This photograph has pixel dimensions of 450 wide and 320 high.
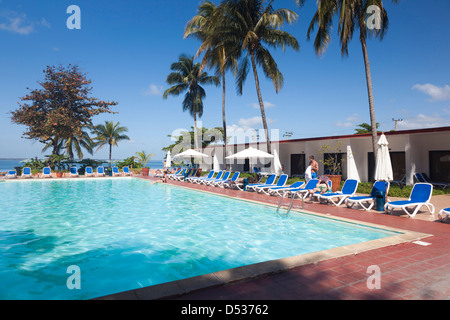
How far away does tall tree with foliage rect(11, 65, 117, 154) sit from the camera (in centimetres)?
2600

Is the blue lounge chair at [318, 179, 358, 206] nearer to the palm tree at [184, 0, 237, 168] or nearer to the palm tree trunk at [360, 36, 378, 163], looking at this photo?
the palm tree trunk at [360, 36, 378, 163]

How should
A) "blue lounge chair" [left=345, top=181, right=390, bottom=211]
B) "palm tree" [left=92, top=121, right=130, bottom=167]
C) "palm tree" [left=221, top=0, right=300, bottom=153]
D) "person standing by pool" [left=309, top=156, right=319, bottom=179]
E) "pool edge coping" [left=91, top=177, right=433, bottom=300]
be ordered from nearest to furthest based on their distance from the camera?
"pool edge coping" [left=91, top=177, right=433, bottom=300] < "blue lounge chair" [left=345, top=181, right=390, bottom=211] < "person standing by pool" [left=309, top=156, right=319, bottom=179] < "palm tree" [left=221, top=0, right=300, bottom=153] < "palm tree" [left=92, top=121, right=130, bottom=167]

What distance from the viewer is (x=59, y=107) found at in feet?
88.3

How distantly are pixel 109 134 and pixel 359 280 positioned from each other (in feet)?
120

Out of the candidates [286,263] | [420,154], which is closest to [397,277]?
[286,263]

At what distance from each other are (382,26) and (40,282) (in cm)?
1607

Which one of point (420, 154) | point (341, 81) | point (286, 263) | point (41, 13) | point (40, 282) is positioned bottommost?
point (40, 282)

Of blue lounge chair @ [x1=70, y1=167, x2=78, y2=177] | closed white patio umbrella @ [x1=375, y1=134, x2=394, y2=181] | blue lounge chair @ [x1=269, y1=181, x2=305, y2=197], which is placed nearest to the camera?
closed white patio umbrella @ [x1=375, y1=134, x2=394, y2=181]

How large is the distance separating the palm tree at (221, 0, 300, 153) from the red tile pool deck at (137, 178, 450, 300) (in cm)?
1273

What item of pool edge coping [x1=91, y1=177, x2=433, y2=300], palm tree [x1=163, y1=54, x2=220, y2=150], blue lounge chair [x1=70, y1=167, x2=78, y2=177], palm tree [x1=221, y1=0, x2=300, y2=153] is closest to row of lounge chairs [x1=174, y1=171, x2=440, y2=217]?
pool edge coping [x1=91, y1=177, x2=433, y2=300]
